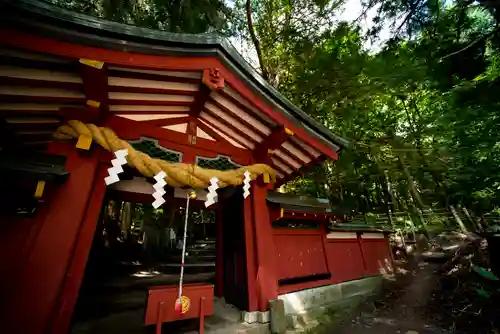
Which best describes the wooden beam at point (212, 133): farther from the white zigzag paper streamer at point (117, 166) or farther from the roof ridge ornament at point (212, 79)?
the white zigzag paper streamer at point (117, 166)

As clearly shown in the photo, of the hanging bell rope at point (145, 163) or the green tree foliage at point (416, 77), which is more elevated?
the green tree foliage at point (416, 77)

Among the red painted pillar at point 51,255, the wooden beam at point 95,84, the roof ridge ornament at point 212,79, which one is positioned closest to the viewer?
the red painted pillar at point 51,255

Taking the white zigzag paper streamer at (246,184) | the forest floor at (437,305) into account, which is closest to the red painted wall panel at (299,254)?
the forest floor at (437,305)

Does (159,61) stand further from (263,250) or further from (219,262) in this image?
(219,262)

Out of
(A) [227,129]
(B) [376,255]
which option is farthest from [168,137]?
(B) [376,255]

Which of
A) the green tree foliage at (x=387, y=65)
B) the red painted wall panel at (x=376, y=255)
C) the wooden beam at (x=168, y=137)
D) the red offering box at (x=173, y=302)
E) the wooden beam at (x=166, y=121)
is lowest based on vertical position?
the red offering box at (x=173, y=302)

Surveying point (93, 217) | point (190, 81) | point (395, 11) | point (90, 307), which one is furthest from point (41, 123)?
point (395, 11)

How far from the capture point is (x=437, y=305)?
656cm

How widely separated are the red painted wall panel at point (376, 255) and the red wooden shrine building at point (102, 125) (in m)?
3.78

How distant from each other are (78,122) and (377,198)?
95.6ft

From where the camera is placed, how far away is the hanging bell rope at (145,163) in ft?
11.8

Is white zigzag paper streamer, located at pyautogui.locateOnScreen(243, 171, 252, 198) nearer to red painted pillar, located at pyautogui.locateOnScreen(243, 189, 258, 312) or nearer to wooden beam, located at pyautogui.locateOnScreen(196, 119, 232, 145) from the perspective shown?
red painted pillar, located at pyautogui.locateOnScreen(243, 189, 258, 312)

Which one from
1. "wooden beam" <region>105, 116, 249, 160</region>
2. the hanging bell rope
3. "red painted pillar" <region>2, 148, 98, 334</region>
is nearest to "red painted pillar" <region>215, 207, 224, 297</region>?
"wooden beam" <region>105, 116, 249, 160</region>

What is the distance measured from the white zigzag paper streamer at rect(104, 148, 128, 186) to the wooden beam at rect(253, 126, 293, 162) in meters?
3.13
